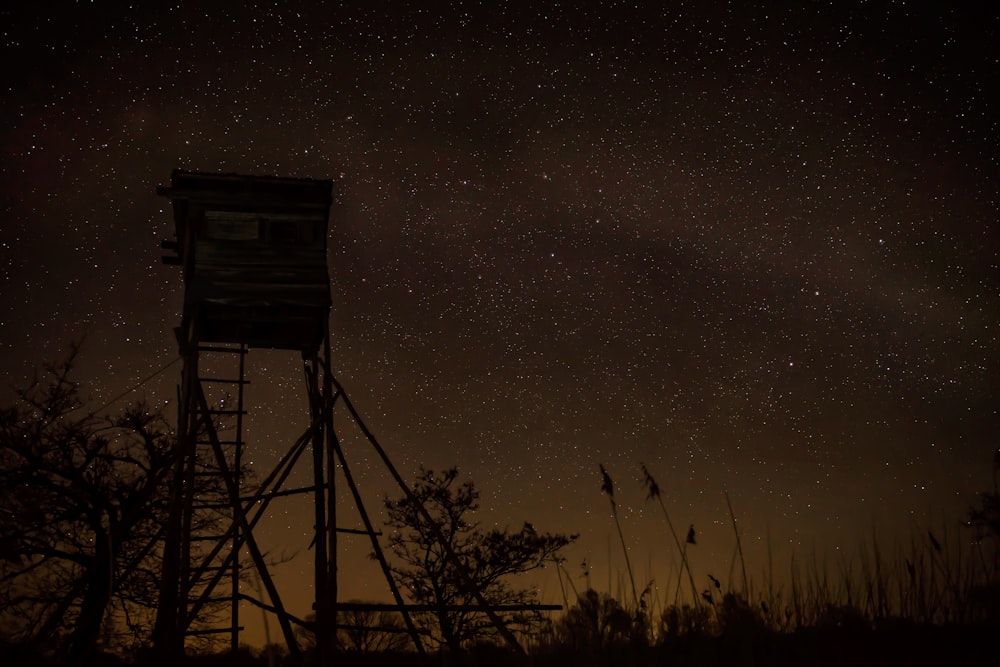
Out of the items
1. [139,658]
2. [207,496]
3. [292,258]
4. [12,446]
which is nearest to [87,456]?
[12,446]

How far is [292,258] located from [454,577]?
1193cm

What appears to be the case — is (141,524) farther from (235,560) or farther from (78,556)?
(235,560)

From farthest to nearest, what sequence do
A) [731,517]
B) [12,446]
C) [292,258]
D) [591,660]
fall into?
1. [12,446]
2. [292,258]
3. [731,517]
4. [591,660]

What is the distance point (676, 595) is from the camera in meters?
9.03

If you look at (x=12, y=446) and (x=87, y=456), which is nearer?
(x=12, y=446)

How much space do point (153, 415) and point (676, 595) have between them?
14.8m

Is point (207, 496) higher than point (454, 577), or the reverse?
point (207, 496)

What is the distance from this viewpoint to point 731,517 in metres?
9.55

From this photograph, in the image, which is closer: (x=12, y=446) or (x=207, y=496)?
(x=12, y=446)

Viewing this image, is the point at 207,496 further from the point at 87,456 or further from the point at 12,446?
the point at 12,446

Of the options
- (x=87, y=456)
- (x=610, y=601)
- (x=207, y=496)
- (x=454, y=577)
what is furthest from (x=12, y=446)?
(x=610, y=601)

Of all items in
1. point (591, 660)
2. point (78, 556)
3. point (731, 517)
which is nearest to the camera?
point (591, 660)

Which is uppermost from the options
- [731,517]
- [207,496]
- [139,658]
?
[207,496]

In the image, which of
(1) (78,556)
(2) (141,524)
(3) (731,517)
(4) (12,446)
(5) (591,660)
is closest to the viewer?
(5) (591,660)
